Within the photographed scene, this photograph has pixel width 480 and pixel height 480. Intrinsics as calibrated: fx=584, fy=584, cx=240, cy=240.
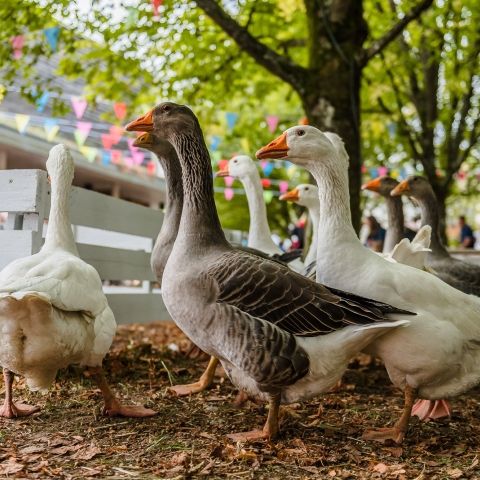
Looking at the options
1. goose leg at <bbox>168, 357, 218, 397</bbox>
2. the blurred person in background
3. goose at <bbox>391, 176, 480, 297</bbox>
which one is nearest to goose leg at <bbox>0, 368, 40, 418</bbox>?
goose leg at <bbox>168, 357, 218, 397</bbox>

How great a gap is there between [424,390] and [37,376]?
2.50 m

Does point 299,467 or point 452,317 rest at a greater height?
point 452,317

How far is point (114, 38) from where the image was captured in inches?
357

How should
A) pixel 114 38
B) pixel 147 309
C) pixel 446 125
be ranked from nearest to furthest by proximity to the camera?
pixel 147 309, pixel 114 38, pixel 446 125

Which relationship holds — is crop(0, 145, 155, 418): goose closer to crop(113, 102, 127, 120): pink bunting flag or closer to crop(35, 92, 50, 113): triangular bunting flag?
crop(35, 92, 50, 113): triangular bunting flag

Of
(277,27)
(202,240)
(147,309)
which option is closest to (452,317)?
(202,240)

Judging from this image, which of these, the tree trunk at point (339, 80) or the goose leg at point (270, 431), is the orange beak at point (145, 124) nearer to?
the goose leg at point (270, 431)

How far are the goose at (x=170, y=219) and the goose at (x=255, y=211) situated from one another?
1.14m

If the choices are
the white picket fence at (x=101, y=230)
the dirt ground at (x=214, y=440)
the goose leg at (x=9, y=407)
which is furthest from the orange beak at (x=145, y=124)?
the dirt ground at (x=214, y=440)

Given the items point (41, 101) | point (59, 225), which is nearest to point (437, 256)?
point (59, 225)

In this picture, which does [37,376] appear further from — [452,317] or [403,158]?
[403,158]

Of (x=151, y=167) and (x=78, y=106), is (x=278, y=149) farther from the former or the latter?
(x=151, y=167)

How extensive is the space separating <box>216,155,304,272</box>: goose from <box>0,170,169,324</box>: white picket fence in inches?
54.2

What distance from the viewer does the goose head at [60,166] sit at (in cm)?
454
